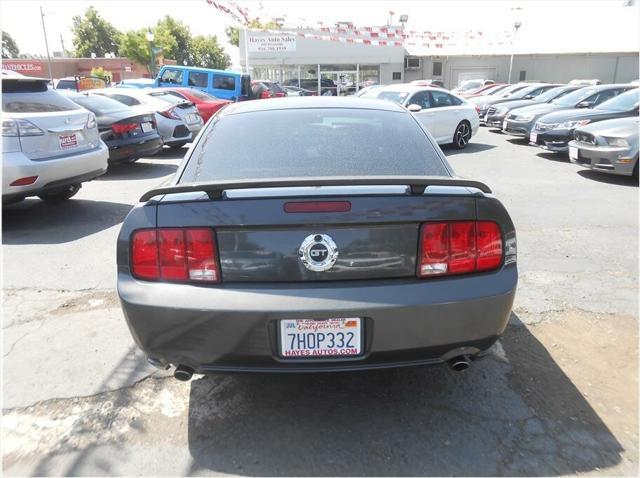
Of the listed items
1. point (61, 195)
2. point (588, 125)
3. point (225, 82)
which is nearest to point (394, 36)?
point (225, 82)

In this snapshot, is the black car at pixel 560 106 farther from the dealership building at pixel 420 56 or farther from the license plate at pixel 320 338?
the dealership building at pixel 420 56

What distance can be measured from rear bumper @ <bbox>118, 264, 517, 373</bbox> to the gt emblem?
91 millimetres

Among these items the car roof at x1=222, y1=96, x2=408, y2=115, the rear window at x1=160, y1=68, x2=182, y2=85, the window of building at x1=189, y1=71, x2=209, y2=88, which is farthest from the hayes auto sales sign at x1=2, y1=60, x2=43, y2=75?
the car roof at x1=222, y1=96, x2=408, y2=115

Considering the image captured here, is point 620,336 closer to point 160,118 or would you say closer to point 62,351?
point 62,351

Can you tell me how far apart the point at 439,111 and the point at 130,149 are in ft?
Answer: 22.8

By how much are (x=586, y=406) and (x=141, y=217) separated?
2.49 meters

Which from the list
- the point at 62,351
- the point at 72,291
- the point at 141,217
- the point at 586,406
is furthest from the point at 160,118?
the point at 586,406

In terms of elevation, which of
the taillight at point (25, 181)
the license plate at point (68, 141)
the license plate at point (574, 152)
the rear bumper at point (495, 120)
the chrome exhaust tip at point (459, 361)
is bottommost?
the rear bumper at point (495, 120)

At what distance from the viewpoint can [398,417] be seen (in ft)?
8.42

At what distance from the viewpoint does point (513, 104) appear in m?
16.2

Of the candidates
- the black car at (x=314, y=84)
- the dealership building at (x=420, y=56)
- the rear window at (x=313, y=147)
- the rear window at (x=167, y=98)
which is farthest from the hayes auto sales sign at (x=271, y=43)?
the rear window at (x=313, y=147)

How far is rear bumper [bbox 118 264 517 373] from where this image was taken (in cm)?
212

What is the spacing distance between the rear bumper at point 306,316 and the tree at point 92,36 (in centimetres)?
7348

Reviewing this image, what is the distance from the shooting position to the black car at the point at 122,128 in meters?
8.75
